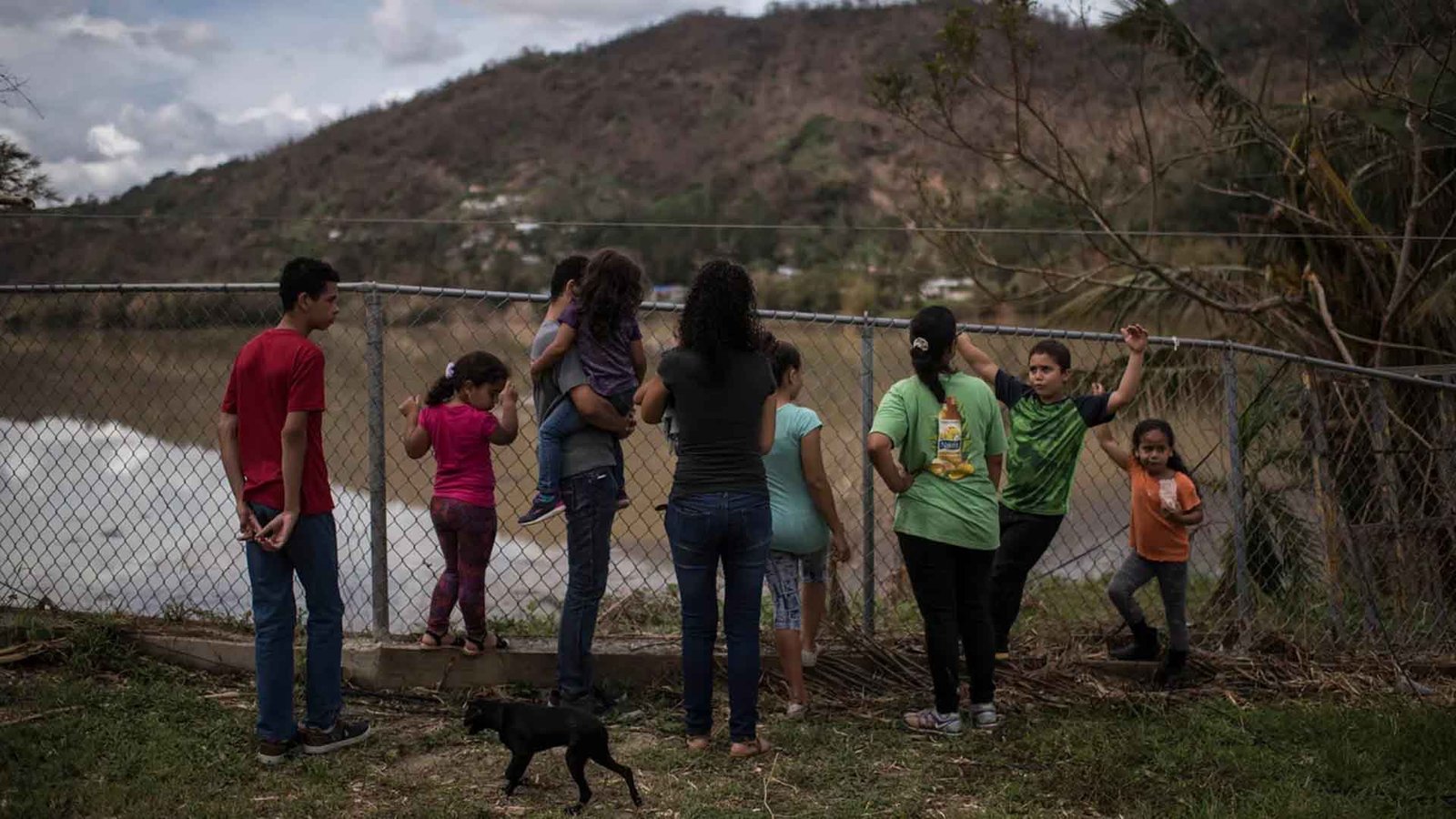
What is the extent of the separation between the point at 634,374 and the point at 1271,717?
2844 millimetres

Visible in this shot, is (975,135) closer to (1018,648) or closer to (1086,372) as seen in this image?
(1086,372)

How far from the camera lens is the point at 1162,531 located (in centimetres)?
576

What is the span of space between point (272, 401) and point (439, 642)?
1.39 metres

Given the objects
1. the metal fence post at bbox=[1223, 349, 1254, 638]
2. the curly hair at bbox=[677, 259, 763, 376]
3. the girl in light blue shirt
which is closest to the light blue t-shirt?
the girl in light blue shirt

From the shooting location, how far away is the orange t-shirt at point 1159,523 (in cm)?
576

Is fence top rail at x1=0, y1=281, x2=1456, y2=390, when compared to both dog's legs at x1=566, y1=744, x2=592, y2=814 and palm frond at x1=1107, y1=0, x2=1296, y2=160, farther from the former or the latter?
palm frond at x1=1107, y1=0, x2=1296, y2=160

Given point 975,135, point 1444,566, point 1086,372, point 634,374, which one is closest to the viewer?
point 634,374

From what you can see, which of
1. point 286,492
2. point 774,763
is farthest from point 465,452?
point 774,763

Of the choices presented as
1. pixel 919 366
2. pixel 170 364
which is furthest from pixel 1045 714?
pixel 170 364

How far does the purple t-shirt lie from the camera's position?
491cm

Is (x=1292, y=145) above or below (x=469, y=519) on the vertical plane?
above

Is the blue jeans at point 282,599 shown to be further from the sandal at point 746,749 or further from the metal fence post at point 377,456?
the sandal at point 746,749

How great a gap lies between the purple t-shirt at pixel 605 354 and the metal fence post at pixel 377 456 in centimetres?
102

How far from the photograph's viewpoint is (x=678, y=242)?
138 ft
